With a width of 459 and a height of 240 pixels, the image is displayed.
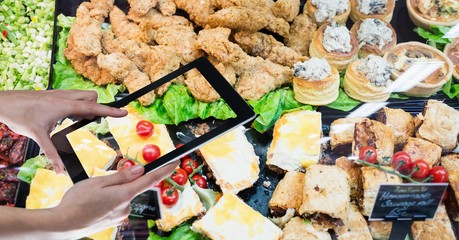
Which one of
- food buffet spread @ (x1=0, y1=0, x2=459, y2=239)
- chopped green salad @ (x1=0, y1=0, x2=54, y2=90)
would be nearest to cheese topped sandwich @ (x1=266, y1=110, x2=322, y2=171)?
food buffet spread @ (x1=0, y1=0, x2=459, y2=239)

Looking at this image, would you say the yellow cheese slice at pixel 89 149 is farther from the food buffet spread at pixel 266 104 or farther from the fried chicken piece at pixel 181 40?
the fried chicken piece at pixel 181 40

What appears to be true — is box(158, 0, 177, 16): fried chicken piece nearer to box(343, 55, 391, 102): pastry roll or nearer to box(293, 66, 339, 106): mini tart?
box(293, 66, 339, 106): mini tart

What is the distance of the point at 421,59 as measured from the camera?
330cm

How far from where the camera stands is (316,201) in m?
2.66

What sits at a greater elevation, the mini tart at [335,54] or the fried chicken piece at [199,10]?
the fried chicken piece at [199,10]

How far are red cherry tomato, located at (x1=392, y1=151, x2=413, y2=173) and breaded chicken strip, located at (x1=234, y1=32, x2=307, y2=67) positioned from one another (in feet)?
Result: 3.52

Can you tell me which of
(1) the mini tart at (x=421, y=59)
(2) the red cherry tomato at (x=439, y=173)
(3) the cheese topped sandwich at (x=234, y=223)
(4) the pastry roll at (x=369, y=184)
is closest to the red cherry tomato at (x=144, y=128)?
(3) the cheese topped sandwich at (x=234, y=223)

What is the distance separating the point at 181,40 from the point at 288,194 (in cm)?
141

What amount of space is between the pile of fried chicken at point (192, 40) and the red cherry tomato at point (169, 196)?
943 mm

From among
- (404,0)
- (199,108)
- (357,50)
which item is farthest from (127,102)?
(404,0)

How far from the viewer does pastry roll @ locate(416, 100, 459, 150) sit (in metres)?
2.89

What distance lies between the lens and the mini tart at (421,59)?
322cm

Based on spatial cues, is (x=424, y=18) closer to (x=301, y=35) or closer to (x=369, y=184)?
(x=301, y=35)

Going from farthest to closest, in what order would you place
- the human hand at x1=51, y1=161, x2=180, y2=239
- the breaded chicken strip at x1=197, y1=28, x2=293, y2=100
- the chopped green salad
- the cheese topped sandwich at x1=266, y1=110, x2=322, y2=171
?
the chopped green salad < the breaded chicken strip at x1=197, y1=28, x2=293, y2=100 < the cheese topped sandwich at x1=266, y1=110, x2=322, y2=171 < the human hand at x1=51, y1=161, x2=180, y2=239
